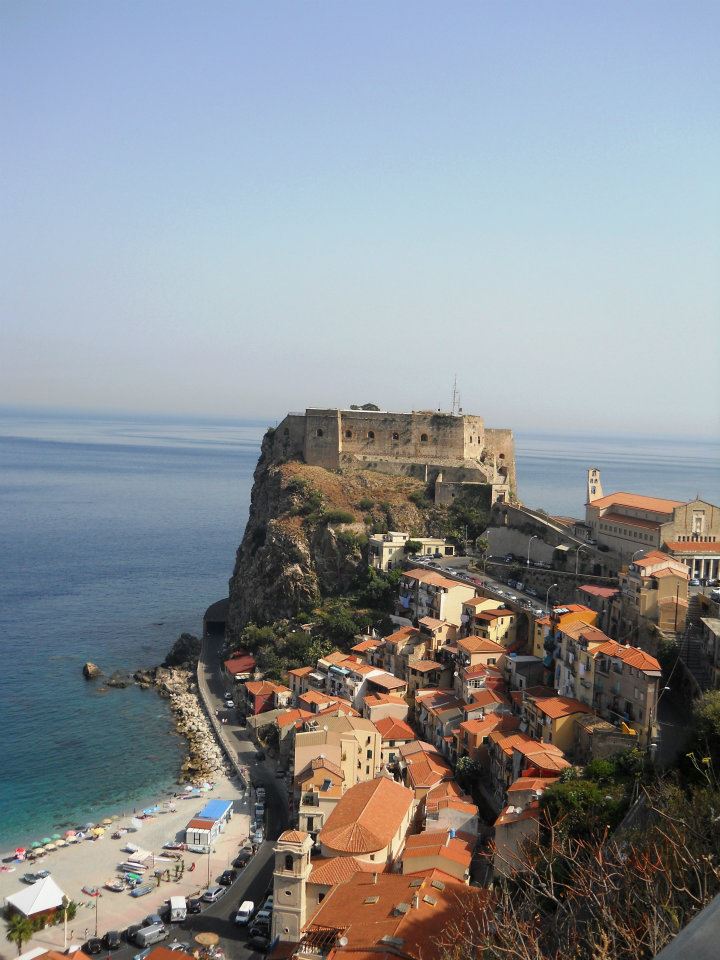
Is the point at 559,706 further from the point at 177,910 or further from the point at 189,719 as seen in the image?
the point at 189,719

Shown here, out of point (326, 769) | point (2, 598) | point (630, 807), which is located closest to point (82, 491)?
point (2, 598)

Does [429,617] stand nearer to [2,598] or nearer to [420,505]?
[420,505]

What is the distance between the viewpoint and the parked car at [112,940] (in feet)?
50.7

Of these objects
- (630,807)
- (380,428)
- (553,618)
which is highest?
(380,428)

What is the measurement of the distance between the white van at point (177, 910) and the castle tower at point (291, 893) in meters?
2.26

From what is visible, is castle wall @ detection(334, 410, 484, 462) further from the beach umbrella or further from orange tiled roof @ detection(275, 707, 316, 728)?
the beach umbrella

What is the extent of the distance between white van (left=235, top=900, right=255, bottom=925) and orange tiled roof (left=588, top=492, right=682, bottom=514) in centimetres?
1663

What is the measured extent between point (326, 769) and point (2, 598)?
96.9 ft

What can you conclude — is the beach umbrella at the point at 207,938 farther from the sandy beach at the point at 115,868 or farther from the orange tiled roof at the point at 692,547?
the orange tiled roof at the point at 692,547

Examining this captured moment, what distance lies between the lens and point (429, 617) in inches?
1081

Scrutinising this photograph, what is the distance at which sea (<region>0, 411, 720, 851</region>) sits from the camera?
899 inches

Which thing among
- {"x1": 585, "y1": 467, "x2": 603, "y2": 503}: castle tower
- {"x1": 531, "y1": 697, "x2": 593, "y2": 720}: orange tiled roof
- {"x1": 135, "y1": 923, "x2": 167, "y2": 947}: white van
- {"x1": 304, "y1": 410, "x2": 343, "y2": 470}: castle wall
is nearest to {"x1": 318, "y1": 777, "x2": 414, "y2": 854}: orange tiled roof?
{"x1": 135, "y1": 923, "x2": 167, "y2": 947}: white van

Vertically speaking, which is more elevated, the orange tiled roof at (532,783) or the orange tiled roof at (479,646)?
the orange tiled roof at (479,646)

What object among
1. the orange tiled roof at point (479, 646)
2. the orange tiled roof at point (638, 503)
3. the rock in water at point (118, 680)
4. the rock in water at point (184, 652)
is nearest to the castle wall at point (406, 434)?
the orange tiled roof at point (638, 503)
